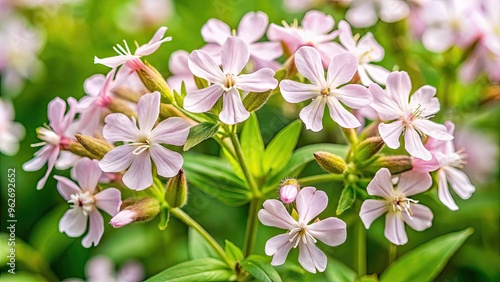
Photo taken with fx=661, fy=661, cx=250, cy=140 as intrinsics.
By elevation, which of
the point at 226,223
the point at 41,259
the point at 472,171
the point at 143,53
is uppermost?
the point at 143,53

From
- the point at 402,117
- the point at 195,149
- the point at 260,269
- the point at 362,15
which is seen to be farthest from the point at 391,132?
the point at 195,149

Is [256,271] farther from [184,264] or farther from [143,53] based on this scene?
[143,53]

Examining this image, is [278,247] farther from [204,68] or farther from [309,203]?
[204,68]

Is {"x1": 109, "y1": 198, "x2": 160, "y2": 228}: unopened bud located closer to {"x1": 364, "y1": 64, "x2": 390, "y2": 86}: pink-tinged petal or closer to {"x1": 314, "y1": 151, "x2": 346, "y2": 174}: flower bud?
{"x1": 314, "y1": 151, "x2": 346, "y2": 174}: flower bud

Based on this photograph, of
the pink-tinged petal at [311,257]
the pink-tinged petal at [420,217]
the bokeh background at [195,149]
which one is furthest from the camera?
the bokeh background at [195,149]

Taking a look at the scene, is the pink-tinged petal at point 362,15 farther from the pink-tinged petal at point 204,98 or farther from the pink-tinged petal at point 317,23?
the pink-tinged petal at point 204,98

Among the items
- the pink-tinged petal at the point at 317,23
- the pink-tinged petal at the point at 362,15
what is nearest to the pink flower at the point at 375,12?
the pink-tinged petal at the point at 362,15

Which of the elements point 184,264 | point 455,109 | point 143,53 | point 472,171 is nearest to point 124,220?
point 184,264
